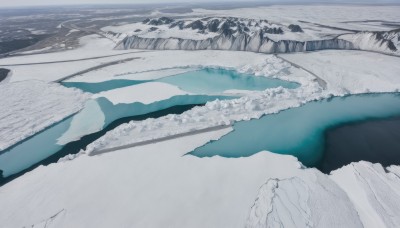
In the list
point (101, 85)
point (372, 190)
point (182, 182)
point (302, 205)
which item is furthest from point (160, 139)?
point (101, 85)

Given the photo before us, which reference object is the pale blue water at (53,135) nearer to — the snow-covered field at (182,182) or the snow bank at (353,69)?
the snow-covered field at (182,182)

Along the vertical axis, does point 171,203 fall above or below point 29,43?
below

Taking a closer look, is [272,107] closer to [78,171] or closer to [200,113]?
[200,113]

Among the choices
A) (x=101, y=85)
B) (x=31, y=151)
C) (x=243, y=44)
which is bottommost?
(x=31, y=151)

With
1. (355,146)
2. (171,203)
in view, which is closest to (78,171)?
(171,203)

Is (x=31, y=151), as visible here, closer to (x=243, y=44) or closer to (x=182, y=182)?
(x=182, y=182)

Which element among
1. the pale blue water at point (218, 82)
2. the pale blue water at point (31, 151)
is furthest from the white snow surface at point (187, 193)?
the pale blue water at point (218, 82)

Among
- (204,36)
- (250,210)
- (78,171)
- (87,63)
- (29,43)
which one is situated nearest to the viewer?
(250,210)
